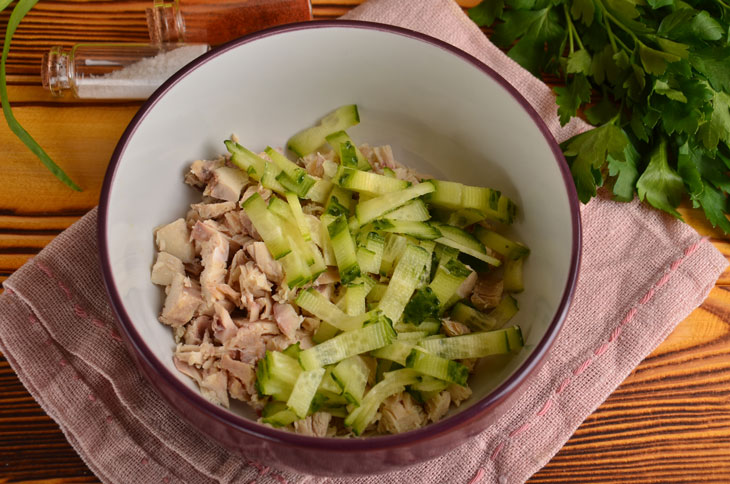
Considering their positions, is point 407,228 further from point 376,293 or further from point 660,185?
point 660,185

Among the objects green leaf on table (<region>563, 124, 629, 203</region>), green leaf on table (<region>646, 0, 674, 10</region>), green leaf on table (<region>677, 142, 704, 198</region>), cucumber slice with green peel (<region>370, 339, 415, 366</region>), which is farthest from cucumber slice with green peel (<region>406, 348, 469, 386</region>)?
green leaf on table (<region>646, 0, 674, 10</region>)

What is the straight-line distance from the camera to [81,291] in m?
1.78

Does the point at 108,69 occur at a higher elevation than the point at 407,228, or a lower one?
higher

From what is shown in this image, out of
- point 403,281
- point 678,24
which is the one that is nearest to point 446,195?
point 403,281

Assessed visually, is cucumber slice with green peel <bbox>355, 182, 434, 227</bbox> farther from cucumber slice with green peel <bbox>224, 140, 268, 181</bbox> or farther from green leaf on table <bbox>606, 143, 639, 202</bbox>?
green leaf on table <bbox>606, 143, 639, 202</bbox>

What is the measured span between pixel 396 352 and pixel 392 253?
0.27 meters

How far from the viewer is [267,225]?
163 cm

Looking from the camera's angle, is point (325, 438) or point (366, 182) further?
point (366, 182)

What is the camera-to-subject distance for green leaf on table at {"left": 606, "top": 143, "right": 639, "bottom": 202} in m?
1.92

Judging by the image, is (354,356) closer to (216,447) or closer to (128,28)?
(216,447)

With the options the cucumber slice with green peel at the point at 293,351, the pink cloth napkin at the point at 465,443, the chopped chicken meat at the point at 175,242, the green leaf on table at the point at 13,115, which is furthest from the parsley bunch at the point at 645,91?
the green leaf on table at the point at 13,115

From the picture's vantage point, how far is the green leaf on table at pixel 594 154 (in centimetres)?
187

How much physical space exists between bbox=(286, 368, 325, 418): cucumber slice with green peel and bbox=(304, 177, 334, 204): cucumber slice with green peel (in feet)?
1.61

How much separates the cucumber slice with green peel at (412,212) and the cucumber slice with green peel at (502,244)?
0.48 feet
